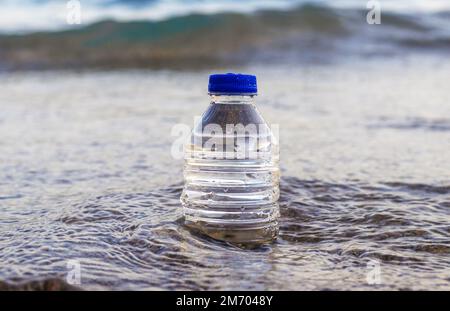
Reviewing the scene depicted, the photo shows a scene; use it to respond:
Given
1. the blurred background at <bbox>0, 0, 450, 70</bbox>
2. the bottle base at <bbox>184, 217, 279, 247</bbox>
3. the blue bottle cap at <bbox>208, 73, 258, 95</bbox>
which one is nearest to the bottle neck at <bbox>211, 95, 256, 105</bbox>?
the blue bottle cap at <bbox>208, 73, 258, 95</bbox>

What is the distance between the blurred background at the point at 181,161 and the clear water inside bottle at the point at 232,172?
9cm

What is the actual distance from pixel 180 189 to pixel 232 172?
54 centimetres

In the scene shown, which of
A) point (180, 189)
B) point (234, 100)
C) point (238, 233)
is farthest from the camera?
point (180, 189)

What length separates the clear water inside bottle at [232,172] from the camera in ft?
8.46

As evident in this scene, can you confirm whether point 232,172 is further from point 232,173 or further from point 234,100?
point 234,100

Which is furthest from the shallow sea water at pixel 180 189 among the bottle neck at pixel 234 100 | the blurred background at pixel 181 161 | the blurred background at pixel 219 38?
the blurred background at pixel 219 38

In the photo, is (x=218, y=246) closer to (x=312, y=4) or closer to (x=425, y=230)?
(x=425, y=230)

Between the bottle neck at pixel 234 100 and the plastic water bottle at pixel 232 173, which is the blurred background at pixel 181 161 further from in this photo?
the bottle neck at pixel 234 100

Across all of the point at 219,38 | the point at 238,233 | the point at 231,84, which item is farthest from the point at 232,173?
the point at 219,38

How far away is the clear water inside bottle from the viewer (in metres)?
2.58

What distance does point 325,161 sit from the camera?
380 centimetres

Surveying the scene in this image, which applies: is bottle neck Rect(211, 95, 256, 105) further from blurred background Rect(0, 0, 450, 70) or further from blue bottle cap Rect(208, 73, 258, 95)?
blurred background Rect(0, 0, 450, 70)

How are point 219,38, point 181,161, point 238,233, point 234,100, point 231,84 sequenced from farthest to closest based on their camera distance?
1. point 219,38
2. point 181,161
3. point 234,100
4. point 238,233
5. point 231,84

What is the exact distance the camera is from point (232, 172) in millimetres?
2668
